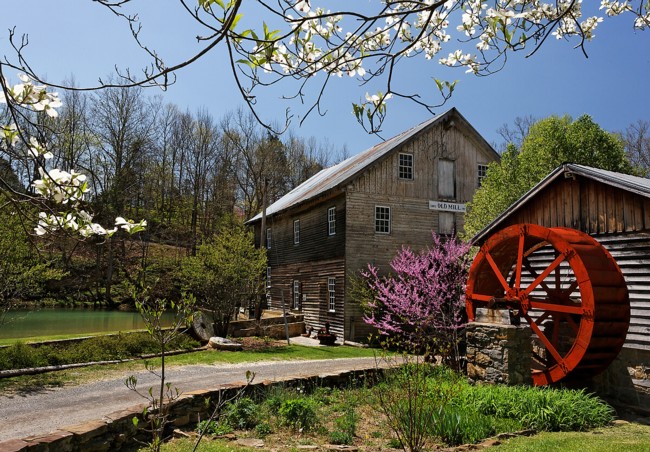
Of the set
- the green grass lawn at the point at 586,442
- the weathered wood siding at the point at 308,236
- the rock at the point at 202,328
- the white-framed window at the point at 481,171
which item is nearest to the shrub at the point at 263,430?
the green grass lawn at the point at 586,442

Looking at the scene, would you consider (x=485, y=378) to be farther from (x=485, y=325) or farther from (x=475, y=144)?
(x=475, y=144)

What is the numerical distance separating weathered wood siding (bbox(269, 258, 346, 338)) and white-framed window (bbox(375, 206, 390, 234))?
213 centimetres

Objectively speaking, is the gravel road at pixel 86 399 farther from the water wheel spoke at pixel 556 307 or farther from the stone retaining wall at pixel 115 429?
the water wheel spoke at pixel 556 307

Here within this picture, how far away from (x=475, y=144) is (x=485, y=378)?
1500 cm

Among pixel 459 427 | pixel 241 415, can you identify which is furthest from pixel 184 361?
pixel 459 427

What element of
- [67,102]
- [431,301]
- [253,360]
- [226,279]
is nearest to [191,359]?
[253,360]

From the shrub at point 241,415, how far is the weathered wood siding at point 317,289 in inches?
421

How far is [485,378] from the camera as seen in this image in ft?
31.0

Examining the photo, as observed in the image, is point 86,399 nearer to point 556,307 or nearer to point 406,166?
point 556,307

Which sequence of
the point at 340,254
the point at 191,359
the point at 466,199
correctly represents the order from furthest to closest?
1. the point at 466,199
2. the point at 340,254
3. the point at 191,359

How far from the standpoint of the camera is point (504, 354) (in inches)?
360

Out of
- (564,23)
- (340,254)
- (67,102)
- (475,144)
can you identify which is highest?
(67,102)

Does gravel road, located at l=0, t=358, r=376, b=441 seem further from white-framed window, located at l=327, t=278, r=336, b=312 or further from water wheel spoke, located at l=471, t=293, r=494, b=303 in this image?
white-framed window, located at l=327, t=278, r=336, b=312

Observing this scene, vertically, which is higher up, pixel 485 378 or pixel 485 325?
pixel 485 325
